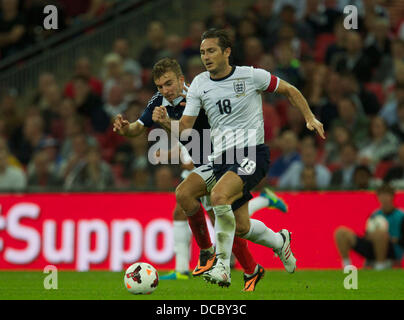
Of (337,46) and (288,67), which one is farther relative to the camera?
(337,46)

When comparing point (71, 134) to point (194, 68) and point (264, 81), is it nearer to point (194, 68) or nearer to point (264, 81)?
point (194, 68)

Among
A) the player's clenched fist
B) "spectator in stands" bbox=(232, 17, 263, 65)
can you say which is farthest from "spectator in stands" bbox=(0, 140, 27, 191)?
the player's clenched fist

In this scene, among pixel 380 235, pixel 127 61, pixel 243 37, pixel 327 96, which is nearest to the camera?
pixel 380 235

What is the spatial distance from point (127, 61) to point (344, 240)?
262 inches

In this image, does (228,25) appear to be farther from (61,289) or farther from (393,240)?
(61,289)

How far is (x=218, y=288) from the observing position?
327 inches

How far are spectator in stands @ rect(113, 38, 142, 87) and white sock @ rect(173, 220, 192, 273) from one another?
6512mm

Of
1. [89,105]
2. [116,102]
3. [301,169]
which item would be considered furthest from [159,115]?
[89,105]

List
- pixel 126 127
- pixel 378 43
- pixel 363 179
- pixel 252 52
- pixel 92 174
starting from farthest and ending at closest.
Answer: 1. pixel 252 52
2. pixel 378 43
3. pixel 92 174
4. pixel 363 179
5. pixel 126 127

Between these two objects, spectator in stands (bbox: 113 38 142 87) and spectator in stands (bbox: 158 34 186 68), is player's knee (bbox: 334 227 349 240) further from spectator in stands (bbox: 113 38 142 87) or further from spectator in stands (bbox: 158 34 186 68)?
spectator in stands (bbox: 113 38 142 87)

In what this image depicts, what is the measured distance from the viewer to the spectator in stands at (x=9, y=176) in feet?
45.6

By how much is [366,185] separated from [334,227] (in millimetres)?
782
